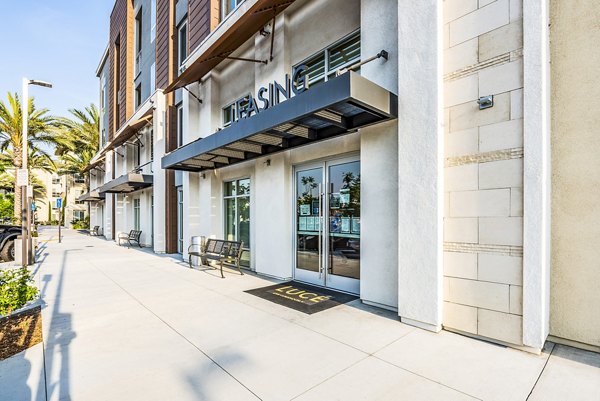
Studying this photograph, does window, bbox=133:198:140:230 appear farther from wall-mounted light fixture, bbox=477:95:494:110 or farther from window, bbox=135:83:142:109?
wall-mounted light fixture, bbox=477:95:494:110

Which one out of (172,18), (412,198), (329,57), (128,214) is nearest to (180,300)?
(412,198)

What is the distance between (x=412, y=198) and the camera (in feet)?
15.8

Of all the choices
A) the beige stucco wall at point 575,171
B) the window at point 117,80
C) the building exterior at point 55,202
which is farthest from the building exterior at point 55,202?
the beige stucco wall at point 575,171

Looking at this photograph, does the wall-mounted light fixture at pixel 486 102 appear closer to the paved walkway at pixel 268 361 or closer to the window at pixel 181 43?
the paved walkway at pixel 268 361

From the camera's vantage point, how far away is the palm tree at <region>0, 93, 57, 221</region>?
63.2 feet

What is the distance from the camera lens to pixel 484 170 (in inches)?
171

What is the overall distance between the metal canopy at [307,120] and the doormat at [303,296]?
3322 millimetres

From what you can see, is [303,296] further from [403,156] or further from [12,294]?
[12,294]

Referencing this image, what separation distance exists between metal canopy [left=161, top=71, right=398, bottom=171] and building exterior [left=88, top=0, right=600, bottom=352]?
3 cm

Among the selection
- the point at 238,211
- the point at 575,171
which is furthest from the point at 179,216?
the point at 575,171

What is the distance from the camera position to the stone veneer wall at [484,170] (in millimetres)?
4062

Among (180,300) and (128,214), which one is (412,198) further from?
(128,214)

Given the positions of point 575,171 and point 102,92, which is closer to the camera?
point 575,171

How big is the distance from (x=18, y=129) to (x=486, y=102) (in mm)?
25390
